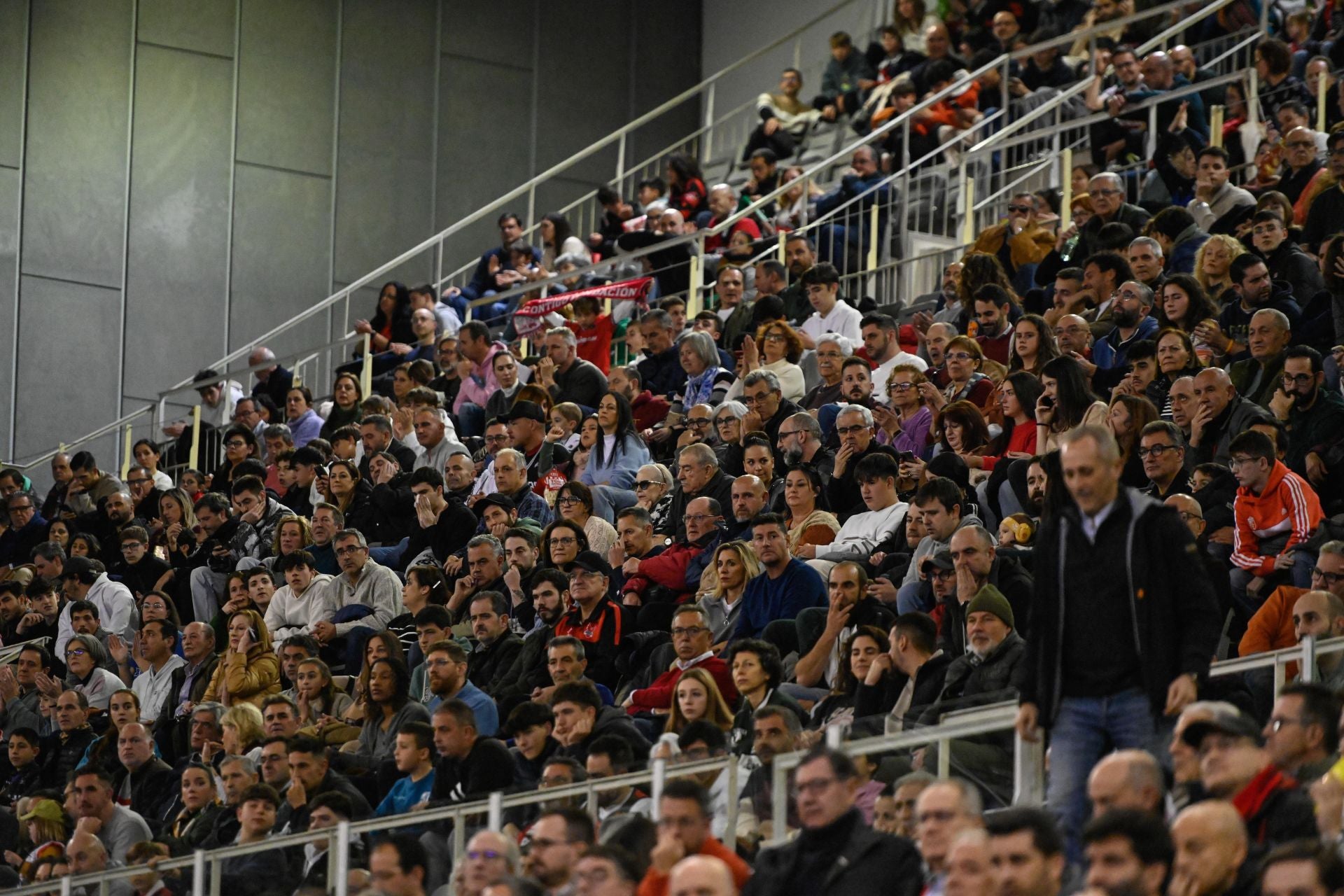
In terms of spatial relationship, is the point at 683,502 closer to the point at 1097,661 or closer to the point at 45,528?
the point at 1097,661

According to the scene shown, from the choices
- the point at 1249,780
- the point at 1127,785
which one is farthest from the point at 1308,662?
the point at 1127,785

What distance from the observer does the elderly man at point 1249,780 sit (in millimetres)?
4816

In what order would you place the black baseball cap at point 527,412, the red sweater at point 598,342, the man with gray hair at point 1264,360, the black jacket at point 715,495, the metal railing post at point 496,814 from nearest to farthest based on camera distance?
the metal railing post at point 496,814 → the man with gray hair at point 1264,360 → the black jacket at point 715,495 → the black baseball cap at point 527,412 → the red sweater at point 598,342

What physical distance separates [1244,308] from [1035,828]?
5.02 meters

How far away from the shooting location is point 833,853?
17.2ft

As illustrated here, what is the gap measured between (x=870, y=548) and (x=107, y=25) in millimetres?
12242

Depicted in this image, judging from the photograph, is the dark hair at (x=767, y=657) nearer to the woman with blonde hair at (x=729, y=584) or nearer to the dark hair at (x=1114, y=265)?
the woman with blonde hair at (x=729, y=584)

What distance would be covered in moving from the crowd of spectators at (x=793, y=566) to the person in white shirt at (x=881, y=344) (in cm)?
4

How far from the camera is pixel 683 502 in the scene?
9914mm

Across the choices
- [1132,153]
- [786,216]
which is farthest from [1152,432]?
[786,216]

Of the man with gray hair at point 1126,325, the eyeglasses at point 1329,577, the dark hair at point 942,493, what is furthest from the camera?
the man with gray hair at point 1126,325

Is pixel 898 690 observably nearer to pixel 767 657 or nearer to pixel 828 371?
pixel 767 657

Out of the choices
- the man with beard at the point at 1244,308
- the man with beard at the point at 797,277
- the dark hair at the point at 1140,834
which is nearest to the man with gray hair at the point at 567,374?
the man with beard at the point at 797,277

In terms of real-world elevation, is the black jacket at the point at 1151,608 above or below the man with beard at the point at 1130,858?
above
